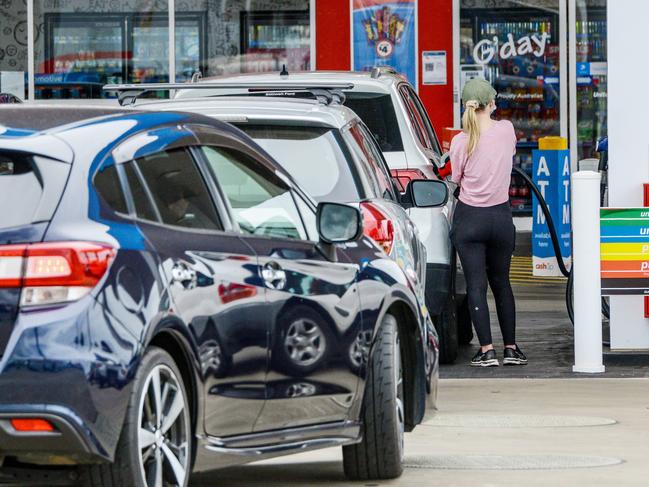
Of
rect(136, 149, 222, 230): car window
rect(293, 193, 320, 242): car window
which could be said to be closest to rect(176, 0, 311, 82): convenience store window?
rect(293, 193, 320, 242): car window

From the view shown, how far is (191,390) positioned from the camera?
18.0ft

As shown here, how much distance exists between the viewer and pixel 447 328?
37.1 ft

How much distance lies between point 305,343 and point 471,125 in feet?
16.9

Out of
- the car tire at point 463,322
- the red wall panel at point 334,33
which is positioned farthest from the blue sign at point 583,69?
the car tire at point 463,322

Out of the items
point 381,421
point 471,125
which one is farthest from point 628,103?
point 381,421

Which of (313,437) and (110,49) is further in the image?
(110,49)

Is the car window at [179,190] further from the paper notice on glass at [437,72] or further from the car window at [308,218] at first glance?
the paper notice on glass at [437,72]

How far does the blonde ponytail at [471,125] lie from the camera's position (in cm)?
1111

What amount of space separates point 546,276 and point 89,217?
12633 mm

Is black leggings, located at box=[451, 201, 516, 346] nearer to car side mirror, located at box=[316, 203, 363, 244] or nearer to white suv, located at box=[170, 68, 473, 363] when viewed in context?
white suv, located at box=[170, 68, 473, 363]

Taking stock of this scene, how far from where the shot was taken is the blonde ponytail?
→ 36.4 feet

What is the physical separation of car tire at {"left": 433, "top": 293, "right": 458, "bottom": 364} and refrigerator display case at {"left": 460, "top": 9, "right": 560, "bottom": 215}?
33.1ft

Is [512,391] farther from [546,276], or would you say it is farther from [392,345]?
[546,276]

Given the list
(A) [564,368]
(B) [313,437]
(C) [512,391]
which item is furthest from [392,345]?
(A) [564,368]
